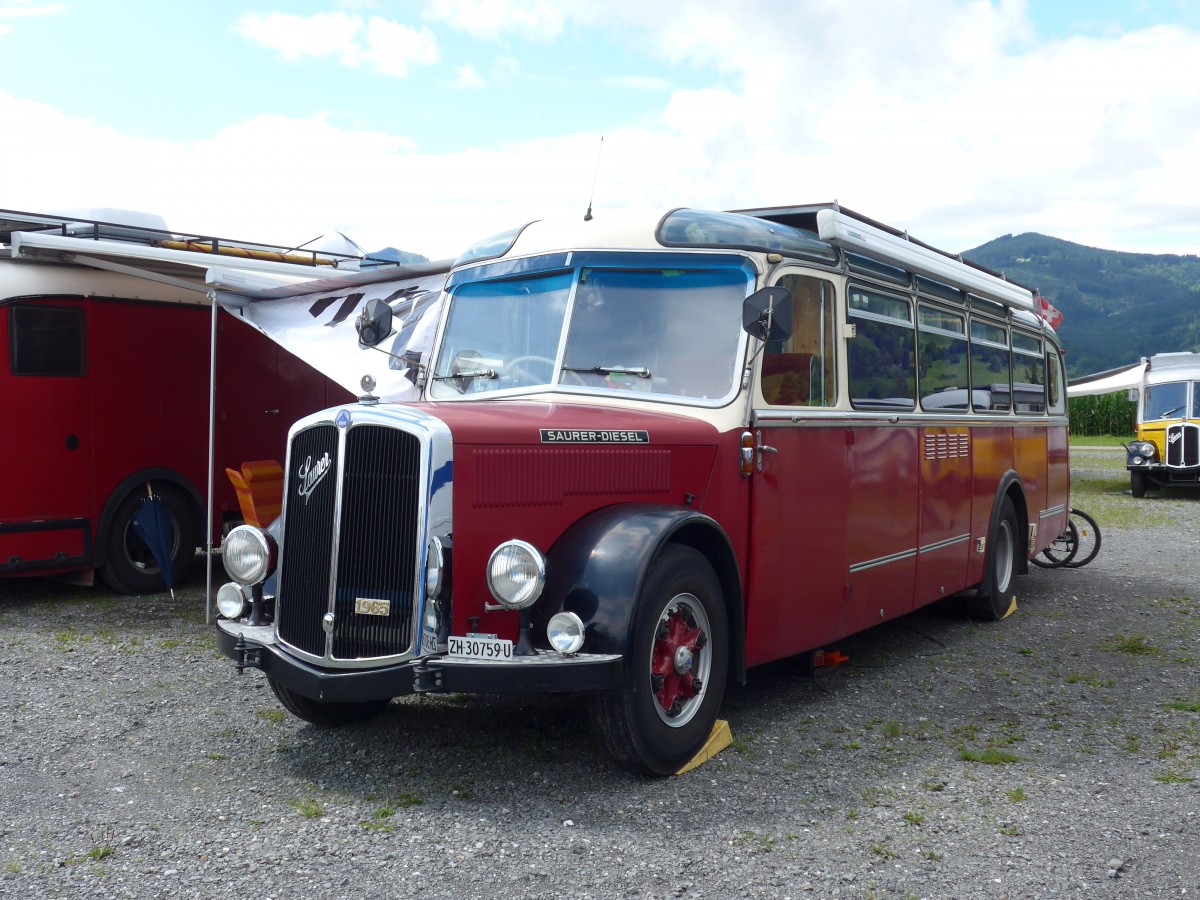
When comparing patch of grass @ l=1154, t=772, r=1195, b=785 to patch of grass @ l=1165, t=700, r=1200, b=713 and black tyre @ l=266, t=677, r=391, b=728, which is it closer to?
patch of grass @ l=1165, t=700, r=1200, b=713

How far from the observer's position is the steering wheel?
5402mm

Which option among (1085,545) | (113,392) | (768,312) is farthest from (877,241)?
(1085,545)

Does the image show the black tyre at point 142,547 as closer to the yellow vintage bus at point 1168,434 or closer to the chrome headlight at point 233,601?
the chrome headlight at point 233,601

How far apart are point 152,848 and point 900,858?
273 cm

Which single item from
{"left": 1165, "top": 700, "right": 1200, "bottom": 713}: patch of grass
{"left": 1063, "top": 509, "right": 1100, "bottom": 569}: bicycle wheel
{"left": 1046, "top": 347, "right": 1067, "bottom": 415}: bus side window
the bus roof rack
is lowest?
{"left": 1165, "top": 700, "right": 1200, "bottom": 713}: patch of grass

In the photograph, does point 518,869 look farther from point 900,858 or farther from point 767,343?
point 767,343

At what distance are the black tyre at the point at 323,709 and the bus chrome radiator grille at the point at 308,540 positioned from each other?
55 cm

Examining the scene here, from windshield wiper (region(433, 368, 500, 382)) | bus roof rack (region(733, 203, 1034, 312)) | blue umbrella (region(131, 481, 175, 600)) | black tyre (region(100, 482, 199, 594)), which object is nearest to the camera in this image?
windshield wiper (region(433, 368, 500, 382))

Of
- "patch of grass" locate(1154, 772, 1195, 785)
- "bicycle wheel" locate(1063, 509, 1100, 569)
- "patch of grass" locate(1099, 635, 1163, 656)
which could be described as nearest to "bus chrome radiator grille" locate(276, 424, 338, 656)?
"patch of grass" locate(1154, 772, 1195, 785)

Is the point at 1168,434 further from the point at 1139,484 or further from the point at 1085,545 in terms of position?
the point at 1085,545

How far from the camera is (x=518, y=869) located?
12.9ft

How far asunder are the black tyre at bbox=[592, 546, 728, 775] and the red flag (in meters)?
6.39

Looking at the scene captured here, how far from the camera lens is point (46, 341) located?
30.1 ft

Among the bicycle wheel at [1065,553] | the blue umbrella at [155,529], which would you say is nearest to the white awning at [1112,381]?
the bicycle wheel at [1065,553]
